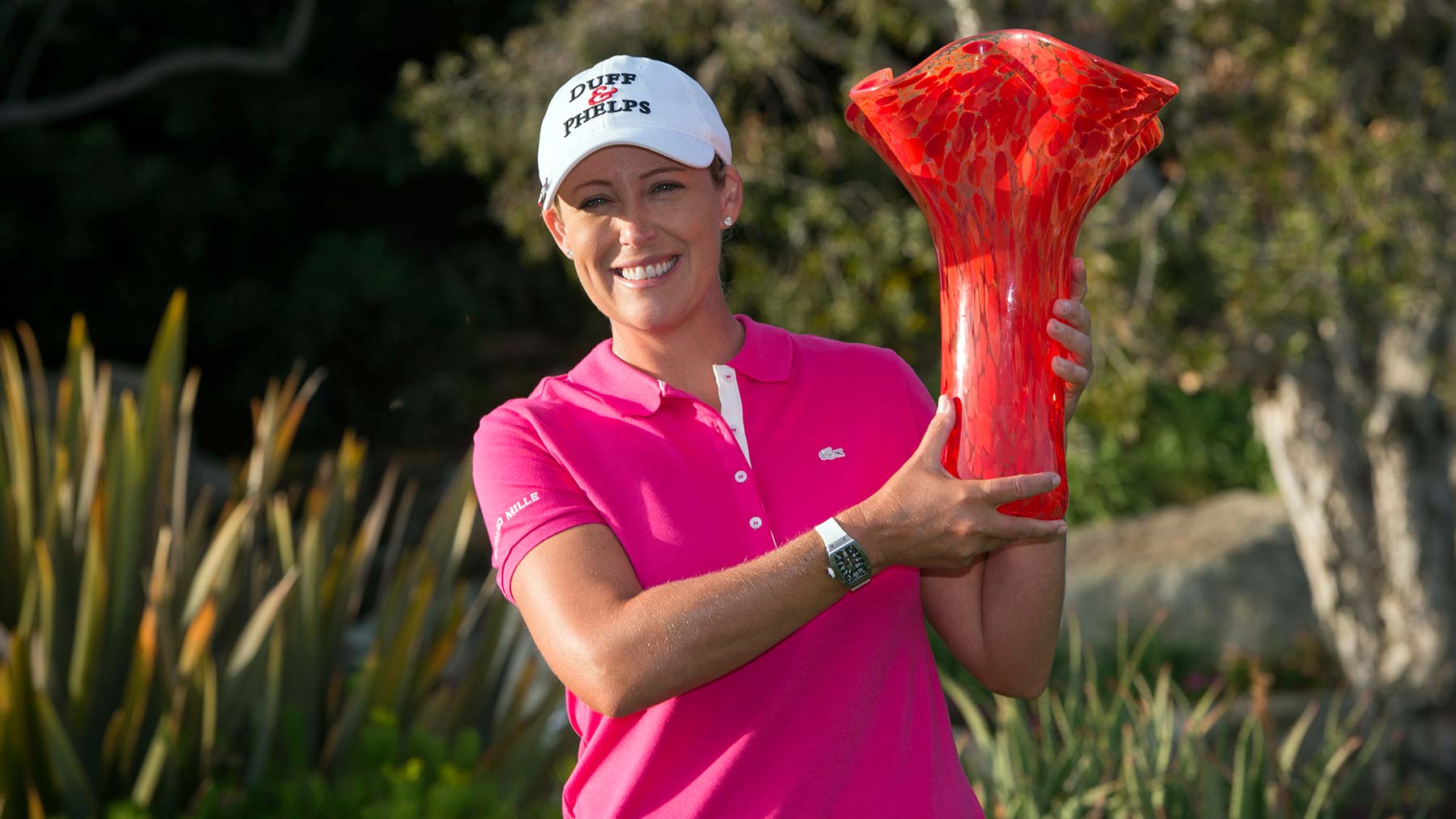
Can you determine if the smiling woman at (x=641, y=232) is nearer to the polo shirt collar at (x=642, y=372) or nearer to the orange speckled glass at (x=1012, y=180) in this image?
the polo shirt collar at (x=642, y=372)

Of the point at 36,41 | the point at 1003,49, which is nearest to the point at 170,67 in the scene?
the point at 36,41

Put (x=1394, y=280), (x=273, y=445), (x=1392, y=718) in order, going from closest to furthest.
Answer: (x=273, y=445), (x=1394, y=280), (x=1392, y=718)

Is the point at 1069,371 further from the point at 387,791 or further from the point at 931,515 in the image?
the point at 387,791

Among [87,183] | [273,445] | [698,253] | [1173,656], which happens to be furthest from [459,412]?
[698,253]

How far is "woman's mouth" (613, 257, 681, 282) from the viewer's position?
1672 mm

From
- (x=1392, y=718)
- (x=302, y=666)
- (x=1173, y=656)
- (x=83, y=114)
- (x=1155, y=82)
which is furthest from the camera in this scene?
(x=83, y=114)

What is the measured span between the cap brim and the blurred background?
443 millimetres

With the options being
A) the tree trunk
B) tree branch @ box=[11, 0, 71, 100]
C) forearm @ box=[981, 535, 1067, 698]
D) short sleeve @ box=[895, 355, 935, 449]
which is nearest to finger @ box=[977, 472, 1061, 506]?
forearm @ box=[981, 535, 1067, 698]

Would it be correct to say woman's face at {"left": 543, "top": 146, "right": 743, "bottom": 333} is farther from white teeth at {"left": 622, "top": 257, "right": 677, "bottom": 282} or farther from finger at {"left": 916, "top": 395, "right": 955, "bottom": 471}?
finger at {"left": 916, "top": 395, "right": 955, "bottom": 471}

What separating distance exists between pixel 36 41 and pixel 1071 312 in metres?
11.4

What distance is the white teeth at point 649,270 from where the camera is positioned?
1.67 metres

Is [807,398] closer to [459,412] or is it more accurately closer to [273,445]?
[273,445]

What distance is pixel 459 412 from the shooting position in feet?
44.1

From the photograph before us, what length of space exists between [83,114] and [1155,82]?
13.0 metres
